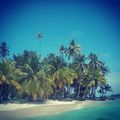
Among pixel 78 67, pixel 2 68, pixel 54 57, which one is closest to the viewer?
pixel 2 68

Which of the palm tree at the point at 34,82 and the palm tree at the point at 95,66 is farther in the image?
the palm tree at the point at 95,66

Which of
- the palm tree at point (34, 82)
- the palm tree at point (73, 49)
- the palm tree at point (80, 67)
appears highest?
the palm tree at point (73, 49)

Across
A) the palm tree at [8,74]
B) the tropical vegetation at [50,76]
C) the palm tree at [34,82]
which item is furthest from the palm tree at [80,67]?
the palm tree at [8,74]

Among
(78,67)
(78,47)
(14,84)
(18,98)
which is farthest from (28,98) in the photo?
(78,47)

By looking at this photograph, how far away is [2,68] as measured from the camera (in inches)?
1105

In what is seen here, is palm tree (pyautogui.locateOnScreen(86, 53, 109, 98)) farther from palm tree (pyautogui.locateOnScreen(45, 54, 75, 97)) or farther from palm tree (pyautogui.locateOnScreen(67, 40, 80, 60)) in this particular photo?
palm tree (pyautogui.locateOnScreen(45, 54, 75, 97))

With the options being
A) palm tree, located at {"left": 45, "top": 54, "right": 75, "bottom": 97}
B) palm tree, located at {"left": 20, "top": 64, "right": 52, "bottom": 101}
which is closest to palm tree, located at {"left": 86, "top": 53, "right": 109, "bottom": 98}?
palm tree, located at {"left": 45, "top": 54, "right": 75, "bottom": 97}

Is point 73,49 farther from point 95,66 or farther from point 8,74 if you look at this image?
point 8,74

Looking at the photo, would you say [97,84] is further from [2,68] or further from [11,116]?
[11,116]

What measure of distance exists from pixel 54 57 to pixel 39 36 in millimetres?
9616

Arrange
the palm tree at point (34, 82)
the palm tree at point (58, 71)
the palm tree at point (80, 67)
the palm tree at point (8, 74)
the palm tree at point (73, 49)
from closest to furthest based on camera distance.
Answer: the palm tree at point (8, 74)
the palm tree at point (34, 82)
the palm tree at point (58, 71)
the palm tree at point (80, 67)
the palm tree at point (73, 49)

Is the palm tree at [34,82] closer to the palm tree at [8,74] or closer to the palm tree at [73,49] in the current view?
the palm tree at [8,74]

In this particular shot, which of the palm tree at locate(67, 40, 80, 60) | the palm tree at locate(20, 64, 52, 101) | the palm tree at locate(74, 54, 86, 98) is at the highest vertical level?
the palm tree at locate(67, 40, 80, 60)

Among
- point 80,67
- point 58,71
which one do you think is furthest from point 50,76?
point 80,67
